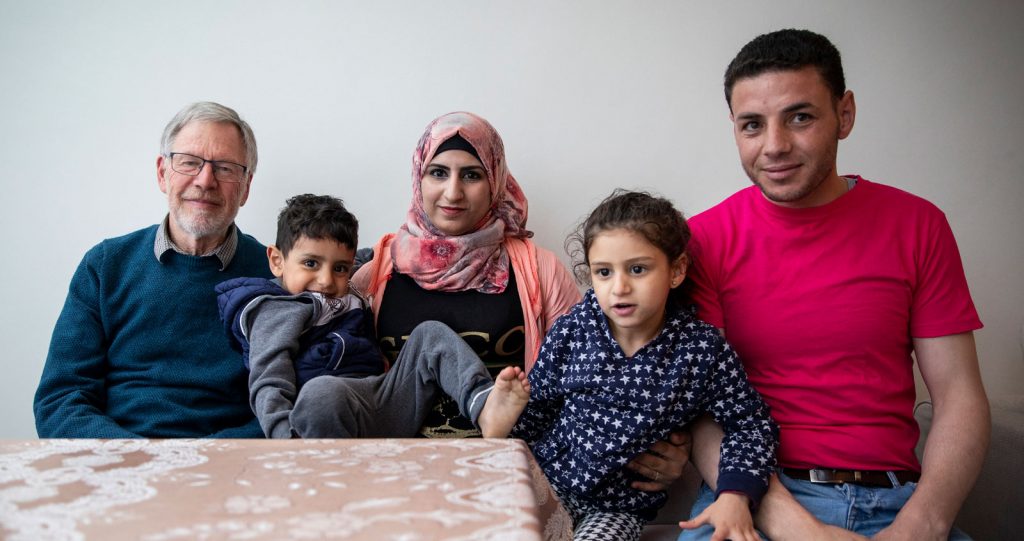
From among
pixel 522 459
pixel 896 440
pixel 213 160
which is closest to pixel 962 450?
pixel 896 440

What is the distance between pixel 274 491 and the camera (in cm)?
91

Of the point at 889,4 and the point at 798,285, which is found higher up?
the point at 889,4

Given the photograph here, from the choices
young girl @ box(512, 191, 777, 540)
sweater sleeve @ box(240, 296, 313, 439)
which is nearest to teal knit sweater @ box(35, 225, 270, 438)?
sweater sleeve @ box(240, 296, 313, 439)

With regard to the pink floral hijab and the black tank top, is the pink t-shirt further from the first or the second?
the pink floral hijab

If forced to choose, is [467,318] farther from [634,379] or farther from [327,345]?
[634,379]

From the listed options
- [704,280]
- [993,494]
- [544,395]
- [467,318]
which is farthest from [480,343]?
[993,494]

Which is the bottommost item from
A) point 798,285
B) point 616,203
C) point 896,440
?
point 896,440

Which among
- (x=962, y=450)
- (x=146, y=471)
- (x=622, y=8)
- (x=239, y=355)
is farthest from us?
(x=622, y=8)

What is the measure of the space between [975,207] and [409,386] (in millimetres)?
2136

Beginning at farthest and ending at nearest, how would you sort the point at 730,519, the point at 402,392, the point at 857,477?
the point at 402,392 < the point at 857,477 < the point at 730,519

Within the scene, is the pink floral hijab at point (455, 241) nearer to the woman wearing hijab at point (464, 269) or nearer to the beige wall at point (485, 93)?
the woman wearing hijab at point (464, 269)

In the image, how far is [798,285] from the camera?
1.65 m

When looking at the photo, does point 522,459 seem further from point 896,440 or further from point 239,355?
point 239,355

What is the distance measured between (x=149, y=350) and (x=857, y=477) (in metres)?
1.92
